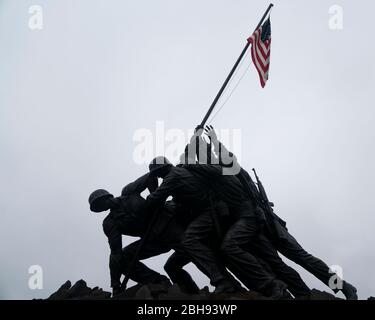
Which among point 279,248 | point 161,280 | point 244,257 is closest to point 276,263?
point 279,248

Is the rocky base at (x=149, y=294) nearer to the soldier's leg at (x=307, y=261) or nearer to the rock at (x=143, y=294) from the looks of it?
the rock at (x=143, y=294)

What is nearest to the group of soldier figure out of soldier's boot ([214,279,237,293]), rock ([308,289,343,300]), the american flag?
rock ([308,289,343,300])

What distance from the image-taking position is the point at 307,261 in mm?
10852

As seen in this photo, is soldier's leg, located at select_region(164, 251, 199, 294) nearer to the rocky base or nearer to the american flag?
the rocky base

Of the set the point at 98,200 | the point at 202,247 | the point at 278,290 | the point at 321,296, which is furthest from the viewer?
the point at 98,200

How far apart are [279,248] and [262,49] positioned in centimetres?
448

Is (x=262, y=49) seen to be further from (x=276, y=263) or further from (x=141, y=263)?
(x=141, y=263)

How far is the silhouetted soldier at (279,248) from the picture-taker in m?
10.6

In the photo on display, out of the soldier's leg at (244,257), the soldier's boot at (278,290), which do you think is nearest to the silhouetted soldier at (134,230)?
the soldier's leg at (244,257)

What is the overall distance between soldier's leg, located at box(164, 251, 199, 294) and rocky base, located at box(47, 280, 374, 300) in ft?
1.47

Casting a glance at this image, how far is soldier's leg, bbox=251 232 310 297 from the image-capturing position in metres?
10.8
